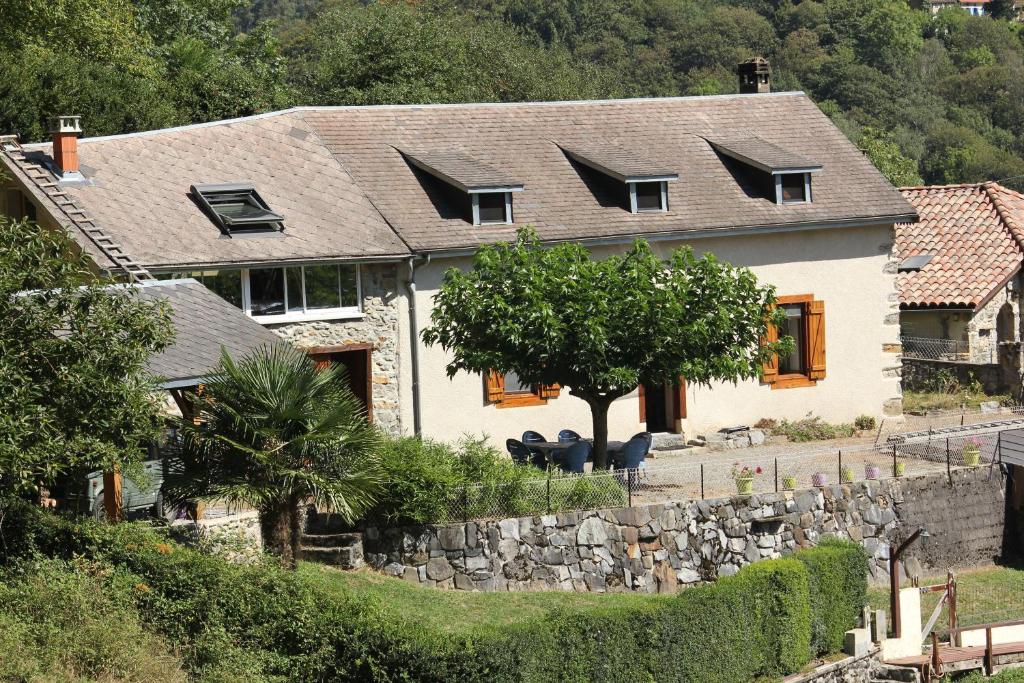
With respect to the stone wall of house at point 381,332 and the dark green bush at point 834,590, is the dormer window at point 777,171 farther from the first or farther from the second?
the dark green bush at point 834,590

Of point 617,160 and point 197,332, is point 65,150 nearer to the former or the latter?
point 197,332

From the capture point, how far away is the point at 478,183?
26.8m

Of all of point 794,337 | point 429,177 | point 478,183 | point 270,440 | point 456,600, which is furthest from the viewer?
point 794,337

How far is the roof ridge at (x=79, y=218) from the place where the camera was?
22.5 meters

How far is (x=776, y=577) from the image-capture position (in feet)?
66.1

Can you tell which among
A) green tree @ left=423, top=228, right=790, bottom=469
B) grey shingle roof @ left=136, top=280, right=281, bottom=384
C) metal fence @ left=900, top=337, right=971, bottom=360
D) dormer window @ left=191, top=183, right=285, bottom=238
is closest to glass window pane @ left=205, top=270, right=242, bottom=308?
dormer window @ left=191, top=183, right=285, bottom=238

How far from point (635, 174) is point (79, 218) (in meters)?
10.1

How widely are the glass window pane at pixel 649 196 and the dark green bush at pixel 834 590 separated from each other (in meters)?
8.68

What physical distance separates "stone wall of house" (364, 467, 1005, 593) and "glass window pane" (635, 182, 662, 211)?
6.88 m

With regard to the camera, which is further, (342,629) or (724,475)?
(724,475)

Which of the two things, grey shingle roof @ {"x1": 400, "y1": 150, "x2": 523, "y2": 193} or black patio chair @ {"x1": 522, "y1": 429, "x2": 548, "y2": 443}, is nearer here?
black patio chair @ {"x1": 522, "y1": 429, "x2": 548, "y2": 443}

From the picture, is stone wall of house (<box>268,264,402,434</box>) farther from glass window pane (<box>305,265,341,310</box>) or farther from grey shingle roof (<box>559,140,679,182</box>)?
grey shingle roof (<box>559,140,679,182</box>)

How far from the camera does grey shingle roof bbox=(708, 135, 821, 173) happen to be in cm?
2934

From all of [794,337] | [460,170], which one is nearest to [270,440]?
[460,170]
